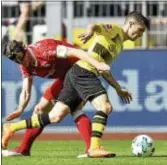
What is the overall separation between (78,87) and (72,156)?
1065 millimetres

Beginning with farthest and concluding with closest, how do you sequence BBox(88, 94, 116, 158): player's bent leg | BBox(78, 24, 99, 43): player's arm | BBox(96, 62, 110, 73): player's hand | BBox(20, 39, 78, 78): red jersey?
BBox(20, 39, 78, 78): red jersey
BBox(88, 94, 116, 158): player's bent leg
BBox(78, 24, 99, 43): player's arm
BBox(96, 62, 110, 73): player's hand

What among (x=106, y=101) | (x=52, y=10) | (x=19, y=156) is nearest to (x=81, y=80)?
(x=106, y=101)

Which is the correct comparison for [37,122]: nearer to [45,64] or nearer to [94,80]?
[45,64]

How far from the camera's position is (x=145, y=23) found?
1181 centimetres

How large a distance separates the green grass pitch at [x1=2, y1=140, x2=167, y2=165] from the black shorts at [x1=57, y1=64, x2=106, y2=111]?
80 cm

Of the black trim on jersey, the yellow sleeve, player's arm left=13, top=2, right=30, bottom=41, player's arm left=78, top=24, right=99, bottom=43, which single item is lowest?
the black trim on jersey

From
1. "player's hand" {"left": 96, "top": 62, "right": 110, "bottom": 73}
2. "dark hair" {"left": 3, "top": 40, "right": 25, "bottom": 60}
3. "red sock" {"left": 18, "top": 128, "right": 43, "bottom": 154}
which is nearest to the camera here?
"player's hand" {"left": 96, "top": 62, "right": 110, "bottom": 73}

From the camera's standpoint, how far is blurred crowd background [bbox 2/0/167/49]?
19.8 m

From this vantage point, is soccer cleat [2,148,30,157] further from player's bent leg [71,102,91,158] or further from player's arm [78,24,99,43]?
player's arm [78,24,99,43]

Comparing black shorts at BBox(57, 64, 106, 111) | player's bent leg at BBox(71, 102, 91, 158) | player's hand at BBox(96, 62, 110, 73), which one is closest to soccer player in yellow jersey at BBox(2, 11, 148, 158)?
black shorts at BBox(57, 64, 106, 111)

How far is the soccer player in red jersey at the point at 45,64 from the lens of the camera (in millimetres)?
11742

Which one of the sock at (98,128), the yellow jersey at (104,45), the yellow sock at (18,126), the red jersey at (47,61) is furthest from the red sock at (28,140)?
the yellow jersey at (104,45)

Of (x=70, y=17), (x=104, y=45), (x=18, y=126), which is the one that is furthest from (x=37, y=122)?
(x=70, y=17)

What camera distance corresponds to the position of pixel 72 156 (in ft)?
39.7
